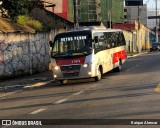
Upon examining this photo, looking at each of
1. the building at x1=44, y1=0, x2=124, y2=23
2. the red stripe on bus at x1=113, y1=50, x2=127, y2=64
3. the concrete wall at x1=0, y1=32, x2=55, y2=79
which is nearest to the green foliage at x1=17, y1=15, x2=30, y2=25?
the concrete wall at x1=0, y1=32, x2=55, y2=79

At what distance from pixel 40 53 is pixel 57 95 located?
1392 cm

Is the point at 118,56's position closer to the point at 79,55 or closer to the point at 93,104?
the point at 79,55

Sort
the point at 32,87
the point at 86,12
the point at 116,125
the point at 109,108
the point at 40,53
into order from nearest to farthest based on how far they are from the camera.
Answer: the point at 116,125
the point at 109,108
the point at 32,87
the point at 40,53
the point at 86,12

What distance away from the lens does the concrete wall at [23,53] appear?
83.9 ft

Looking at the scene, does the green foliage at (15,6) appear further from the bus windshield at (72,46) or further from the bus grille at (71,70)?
the bus grille at (71,70)

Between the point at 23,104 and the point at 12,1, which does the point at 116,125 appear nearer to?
the point at 23,104

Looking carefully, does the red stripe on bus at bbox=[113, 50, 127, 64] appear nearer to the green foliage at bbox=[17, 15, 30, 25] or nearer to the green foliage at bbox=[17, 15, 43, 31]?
the green foliage at bbox=[17, 15, 43, 31]

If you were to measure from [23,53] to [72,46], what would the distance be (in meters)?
7.07

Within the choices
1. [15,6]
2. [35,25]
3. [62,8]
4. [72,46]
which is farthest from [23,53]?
[62,8]

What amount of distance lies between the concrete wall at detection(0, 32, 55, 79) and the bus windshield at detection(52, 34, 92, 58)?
4.55 meters

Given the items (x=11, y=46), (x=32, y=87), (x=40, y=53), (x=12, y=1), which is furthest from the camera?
(x=40, y=53)

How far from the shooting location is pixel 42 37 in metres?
31.1

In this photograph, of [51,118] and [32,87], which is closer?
[51,118]

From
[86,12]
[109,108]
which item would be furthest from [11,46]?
[86,12]
